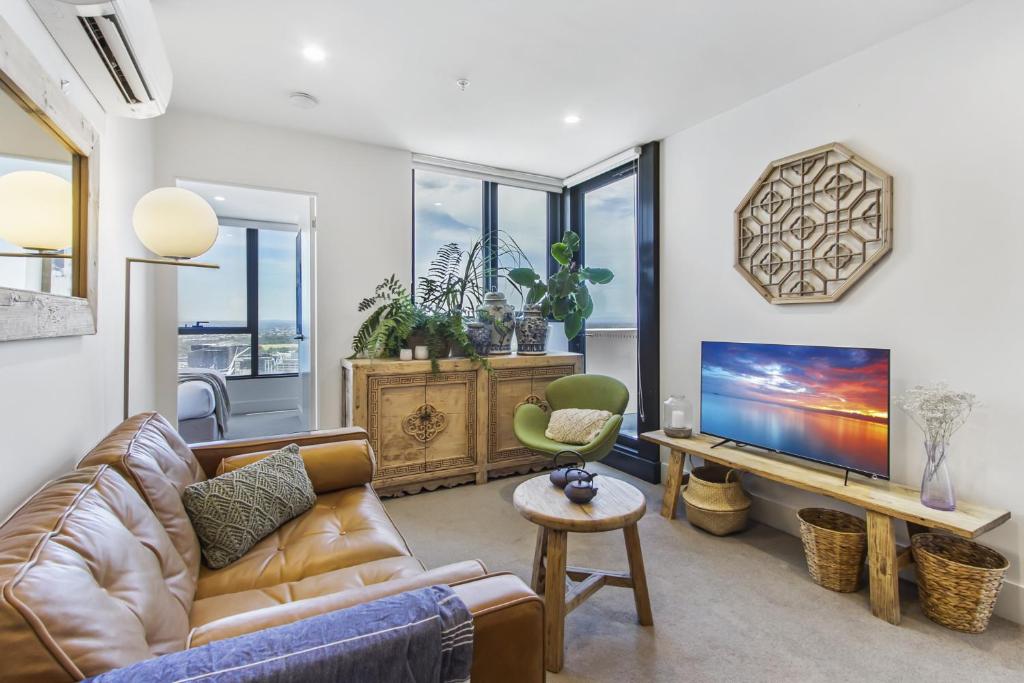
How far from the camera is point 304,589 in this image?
140 cm

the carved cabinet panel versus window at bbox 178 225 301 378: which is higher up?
window at bbox 178 225 301 378

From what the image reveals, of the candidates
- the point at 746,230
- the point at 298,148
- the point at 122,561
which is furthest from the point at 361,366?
the point at 746,230

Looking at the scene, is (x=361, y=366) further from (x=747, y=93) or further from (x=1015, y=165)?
(x=1015, y=165)

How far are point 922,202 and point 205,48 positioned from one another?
343cm

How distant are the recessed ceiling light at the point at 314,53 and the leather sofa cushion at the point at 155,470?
1844mm

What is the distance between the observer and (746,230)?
291 cm

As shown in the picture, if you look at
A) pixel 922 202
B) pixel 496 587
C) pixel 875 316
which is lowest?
pixel 496 587


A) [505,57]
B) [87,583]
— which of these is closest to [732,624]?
[87,583]

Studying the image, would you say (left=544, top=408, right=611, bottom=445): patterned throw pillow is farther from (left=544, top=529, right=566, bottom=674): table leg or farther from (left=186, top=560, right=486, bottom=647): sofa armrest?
(left=186, top=560, right=486, bottom=647): sofa armrest

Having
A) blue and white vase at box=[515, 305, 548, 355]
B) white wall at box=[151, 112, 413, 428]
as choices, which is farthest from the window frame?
blue and white vase at box=[515, 305, 548, 355]

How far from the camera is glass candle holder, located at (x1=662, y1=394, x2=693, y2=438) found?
3023mm

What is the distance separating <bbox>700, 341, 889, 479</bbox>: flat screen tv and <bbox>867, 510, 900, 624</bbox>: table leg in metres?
0.26

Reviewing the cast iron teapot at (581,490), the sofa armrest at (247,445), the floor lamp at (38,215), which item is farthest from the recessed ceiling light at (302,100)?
the cast iron teapot at (581,490)

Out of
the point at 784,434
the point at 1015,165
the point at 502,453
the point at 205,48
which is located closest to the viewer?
the point at 1015,165
